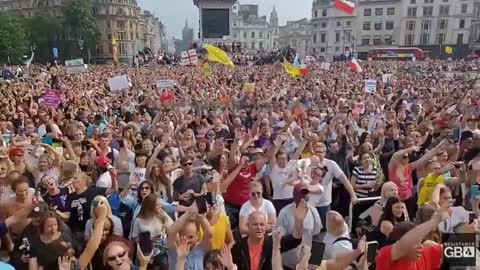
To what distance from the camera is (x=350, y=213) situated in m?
6.10

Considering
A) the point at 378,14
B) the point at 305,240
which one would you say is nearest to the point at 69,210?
the point at 305,240

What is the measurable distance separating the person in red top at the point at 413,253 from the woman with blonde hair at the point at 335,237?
0.43 meters

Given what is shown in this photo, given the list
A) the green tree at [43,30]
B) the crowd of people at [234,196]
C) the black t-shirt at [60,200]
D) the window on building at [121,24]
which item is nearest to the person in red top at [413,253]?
the crowd of people at [234,196]

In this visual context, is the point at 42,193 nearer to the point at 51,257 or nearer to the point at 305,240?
the point at 51,257

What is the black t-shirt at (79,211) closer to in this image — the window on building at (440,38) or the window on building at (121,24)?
the window on building at (440,38)

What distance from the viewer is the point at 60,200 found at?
4.95m

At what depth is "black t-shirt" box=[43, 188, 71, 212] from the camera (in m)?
4.89

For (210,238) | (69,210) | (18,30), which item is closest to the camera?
(210,238)

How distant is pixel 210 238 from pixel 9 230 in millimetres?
1798

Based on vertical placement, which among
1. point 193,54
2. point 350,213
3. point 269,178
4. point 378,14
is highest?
point 378,14

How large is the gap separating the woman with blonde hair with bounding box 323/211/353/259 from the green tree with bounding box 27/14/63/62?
264ft

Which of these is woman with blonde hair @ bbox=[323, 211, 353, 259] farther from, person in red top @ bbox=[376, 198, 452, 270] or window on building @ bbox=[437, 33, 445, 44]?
window on building @ bbox=[437, 33, 445, 44]

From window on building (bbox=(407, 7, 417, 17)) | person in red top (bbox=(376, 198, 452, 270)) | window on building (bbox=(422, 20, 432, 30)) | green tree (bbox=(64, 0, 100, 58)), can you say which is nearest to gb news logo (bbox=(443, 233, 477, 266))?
person in red top (bbox=(376, 198, 452, 270))

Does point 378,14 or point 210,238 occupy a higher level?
point 378,14
